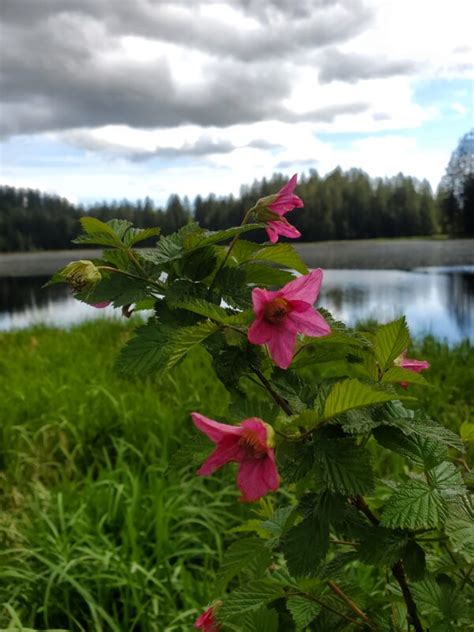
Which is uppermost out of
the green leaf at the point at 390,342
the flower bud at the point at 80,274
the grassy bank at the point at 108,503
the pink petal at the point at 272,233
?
the pink petal at the point at 272,233

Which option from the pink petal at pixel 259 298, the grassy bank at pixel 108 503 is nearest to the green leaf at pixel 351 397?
the pink petal at pixel 259 298

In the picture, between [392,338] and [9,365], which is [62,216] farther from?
[392,338]

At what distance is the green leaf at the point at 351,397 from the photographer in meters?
0.52

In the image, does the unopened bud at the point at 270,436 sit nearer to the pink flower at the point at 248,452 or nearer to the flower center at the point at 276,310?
the pink flower at the point at 248,452

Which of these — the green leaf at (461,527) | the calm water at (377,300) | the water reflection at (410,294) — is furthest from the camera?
the water reflection at (410,294)

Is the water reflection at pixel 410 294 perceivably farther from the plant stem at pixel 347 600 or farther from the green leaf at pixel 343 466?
the green leaf at pixel 343 466

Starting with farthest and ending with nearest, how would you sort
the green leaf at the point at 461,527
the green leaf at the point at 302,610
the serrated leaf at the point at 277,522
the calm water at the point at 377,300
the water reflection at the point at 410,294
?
the water reflection at the point at 410,294 < the calm water at the point at 377,300 < the serrated leaf at the point at 277,522 < the green leaf at the point at 302,610 < the green leaf at the point at 461,527

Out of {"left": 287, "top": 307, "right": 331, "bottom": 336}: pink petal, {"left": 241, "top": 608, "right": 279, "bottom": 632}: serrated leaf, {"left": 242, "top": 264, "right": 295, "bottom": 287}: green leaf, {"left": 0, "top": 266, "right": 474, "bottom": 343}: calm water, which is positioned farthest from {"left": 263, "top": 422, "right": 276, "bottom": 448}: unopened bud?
{"left": 0, "top": 266, "right": 474, "bottom": 343}: calm water

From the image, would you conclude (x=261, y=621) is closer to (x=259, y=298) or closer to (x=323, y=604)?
(x=323, y=604)

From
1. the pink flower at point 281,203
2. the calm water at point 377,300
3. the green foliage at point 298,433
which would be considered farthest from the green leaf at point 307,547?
the calm water at point 377,300

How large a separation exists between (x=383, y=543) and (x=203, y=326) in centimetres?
31

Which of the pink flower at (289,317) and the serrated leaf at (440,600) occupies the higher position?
the pink flower at (289,317)

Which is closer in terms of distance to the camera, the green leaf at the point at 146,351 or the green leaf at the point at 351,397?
the green leaf at the point at 351,397

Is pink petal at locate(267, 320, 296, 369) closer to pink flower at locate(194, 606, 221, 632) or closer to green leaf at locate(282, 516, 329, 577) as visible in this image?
green leaf at locate(282, 516, 329, 577)
